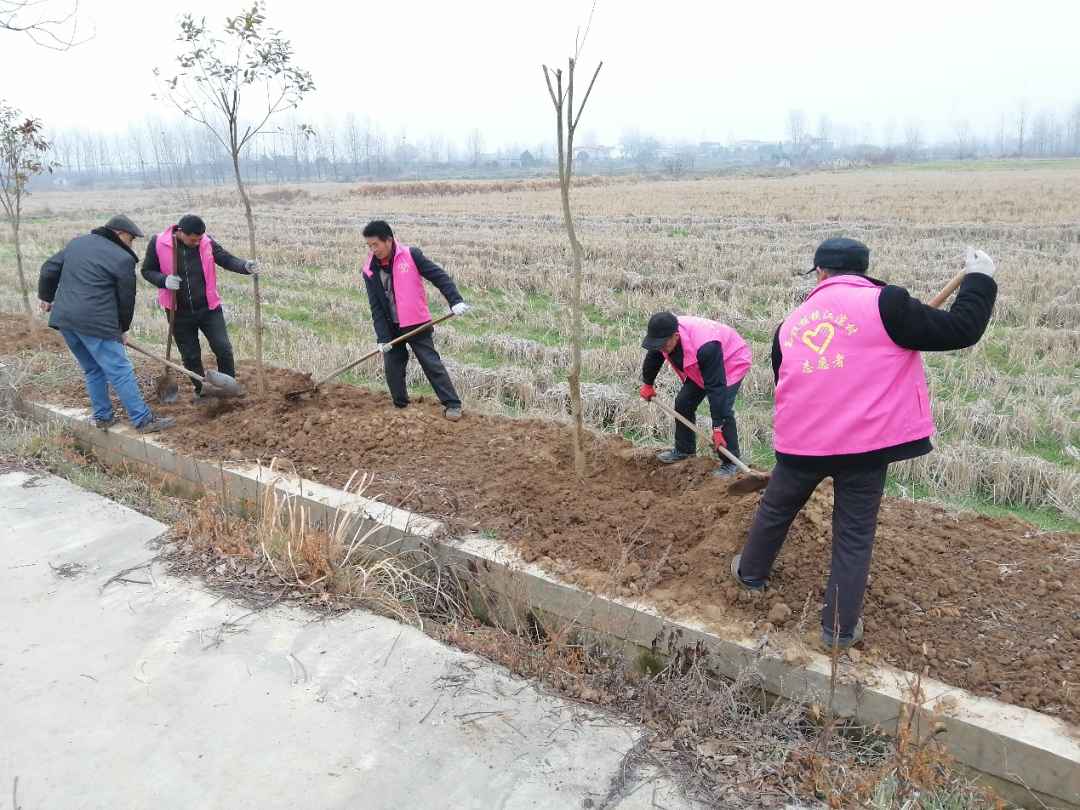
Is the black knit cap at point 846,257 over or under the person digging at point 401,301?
over

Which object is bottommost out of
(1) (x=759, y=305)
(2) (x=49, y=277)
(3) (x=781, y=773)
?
(3) (x=781, y=773)

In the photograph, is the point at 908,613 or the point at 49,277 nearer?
the point at 908,613

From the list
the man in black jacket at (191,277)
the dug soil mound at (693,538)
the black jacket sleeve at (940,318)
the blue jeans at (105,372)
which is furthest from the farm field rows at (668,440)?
the black jacket sleeve at (940,318)

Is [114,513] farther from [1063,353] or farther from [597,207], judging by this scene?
[597,207]

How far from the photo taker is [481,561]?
13.5ft

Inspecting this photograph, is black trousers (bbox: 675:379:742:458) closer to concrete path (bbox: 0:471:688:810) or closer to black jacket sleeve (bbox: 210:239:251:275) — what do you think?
concrete path (bbox: 0:471:688:810)

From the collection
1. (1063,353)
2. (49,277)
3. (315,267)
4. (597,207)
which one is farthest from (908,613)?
(597,207)

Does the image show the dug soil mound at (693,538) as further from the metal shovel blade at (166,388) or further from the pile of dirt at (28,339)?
the pile of dirt at (28,339)

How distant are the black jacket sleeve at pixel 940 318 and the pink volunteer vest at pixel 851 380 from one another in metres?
0.05

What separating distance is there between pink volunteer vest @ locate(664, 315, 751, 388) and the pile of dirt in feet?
24.5

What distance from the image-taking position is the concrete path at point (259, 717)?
2.69 metres

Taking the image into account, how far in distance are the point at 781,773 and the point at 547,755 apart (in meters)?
0.84

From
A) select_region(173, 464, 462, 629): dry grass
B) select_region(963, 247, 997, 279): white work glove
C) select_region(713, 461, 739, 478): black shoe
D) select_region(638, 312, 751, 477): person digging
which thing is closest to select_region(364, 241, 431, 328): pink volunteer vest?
select_region(173, 464, 462, 629): dry grass

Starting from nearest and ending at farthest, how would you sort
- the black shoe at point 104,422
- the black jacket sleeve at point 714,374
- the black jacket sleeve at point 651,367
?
the black jacket sleeve at point 714,374, the black jacket sleeve at point 651,367, the black shoe at point 104,422
